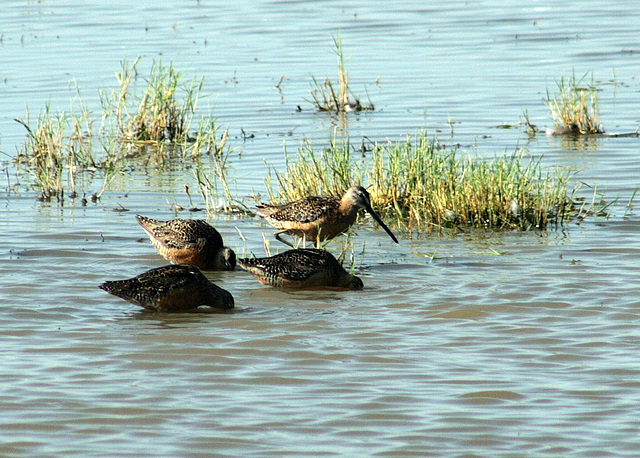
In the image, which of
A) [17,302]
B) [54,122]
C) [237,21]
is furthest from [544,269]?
[237,21]

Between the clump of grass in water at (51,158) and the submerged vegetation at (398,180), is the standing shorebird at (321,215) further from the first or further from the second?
the clump of grass in water at (51,158)

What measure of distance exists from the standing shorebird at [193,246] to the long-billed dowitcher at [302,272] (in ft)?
2.50

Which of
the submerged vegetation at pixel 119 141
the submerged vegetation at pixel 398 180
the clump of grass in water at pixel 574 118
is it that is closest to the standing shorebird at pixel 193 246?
the submerged vegetation at pixel 398 180

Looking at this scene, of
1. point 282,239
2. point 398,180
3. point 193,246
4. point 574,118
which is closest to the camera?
point 193,246

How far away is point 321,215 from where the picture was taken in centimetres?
962

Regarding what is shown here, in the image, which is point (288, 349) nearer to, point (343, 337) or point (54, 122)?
point (343, 337)

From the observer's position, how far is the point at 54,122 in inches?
611

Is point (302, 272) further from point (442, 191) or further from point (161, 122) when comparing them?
point (161, 122)

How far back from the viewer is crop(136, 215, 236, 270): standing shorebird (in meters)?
9.29

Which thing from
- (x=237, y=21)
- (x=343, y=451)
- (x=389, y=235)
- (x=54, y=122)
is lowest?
(x=343, y=451)

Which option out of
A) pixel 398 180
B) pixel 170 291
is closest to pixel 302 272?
pixel 170 291

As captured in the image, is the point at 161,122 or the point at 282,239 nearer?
the point at 282,239

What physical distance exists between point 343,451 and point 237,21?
857 inches

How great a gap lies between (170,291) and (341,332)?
1.28m
